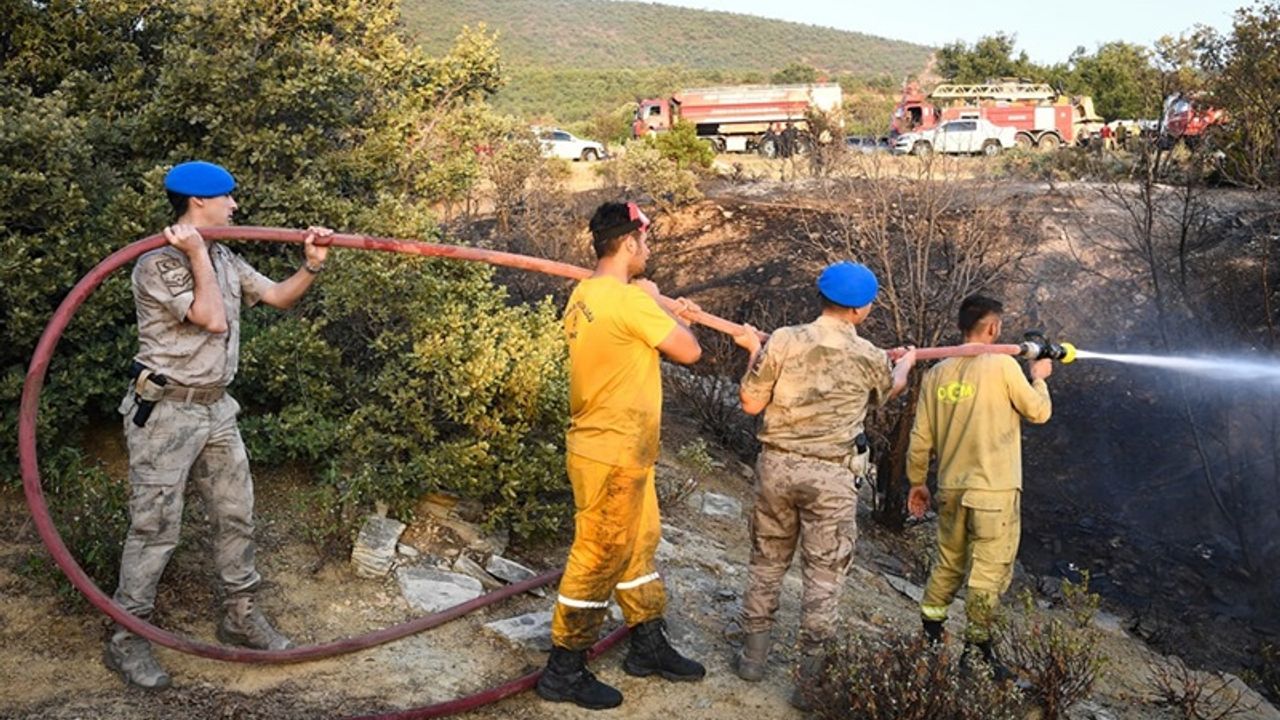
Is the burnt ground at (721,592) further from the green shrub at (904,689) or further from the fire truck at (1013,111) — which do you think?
the fire truck at (1013,111)

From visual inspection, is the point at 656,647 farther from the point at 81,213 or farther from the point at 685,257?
the point at 685,257

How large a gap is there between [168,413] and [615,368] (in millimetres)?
1795

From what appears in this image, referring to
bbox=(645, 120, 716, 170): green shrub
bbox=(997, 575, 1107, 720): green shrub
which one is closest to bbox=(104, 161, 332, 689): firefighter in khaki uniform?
bbox=(997, 575, 1107, 720): green shrub

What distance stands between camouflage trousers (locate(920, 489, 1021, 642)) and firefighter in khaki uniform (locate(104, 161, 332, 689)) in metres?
3.19

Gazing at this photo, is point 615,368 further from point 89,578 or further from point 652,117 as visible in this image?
point 652,117

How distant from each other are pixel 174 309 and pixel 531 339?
2.83 m

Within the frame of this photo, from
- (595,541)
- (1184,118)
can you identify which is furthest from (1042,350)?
(1184,118)

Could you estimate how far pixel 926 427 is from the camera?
17.5ft

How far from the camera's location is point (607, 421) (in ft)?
14.0

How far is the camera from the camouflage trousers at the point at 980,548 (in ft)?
16.4

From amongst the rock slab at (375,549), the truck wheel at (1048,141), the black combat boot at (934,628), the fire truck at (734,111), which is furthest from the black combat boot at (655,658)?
the fire truck at (734,111)

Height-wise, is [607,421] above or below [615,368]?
below

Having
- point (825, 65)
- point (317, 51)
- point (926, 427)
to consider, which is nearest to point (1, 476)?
point (317, 51)

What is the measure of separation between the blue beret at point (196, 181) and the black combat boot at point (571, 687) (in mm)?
2330
